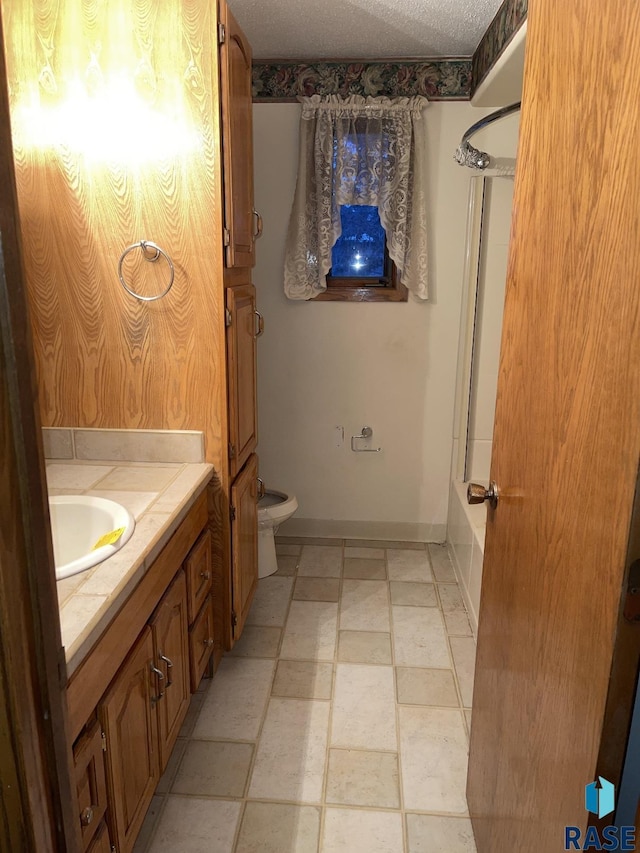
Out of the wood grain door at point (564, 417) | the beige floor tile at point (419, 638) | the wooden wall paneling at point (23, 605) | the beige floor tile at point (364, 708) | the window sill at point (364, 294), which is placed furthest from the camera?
the window sill at point (364, 294)

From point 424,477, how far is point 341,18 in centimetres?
212

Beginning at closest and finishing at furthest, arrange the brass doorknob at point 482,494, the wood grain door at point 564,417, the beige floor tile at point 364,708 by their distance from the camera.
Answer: the wood grain door at point 564,417
the brass doorknob at point 482,494
the beige floor tile at point 364,708

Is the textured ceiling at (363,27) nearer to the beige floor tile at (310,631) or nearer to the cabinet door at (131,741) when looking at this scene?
the cabinet door at (131,741)

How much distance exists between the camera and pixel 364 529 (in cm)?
346

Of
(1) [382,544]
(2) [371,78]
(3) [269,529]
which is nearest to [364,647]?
(3) [269,529]

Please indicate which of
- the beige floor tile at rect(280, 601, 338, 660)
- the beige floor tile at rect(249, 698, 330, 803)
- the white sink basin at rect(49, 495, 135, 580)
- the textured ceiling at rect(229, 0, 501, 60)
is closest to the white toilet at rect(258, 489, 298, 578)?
the beige floor tile at rect(280, 601, 338, 660)

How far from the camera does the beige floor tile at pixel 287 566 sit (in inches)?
121

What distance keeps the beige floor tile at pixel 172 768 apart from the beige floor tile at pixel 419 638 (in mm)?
846

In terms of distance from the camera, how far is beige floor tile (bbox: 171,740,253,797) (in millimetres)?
1816

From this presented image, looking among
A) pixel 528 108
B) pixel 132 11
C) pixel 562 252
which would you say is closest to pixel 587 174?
pixel 562 252

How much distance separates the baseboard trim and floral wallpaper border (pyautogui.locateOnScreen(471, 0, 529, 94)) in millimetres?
2151

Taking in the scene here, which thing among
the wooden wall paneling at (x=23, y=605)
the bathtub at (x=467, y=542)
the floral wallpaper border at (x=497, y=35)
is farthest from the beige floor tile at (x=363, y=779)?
the floral wallpaper border at (x=497, y=35)

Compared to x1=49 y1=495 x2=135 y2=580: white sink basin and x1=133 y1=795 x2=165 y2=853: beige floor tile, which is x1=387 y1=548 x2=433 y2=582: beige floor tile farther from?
x1=49 y1=495 x2=135 y2=580: white sink basin

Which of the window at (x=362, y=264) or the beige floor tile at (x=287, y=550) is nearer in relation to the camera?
the window at (x=362, y=264)
